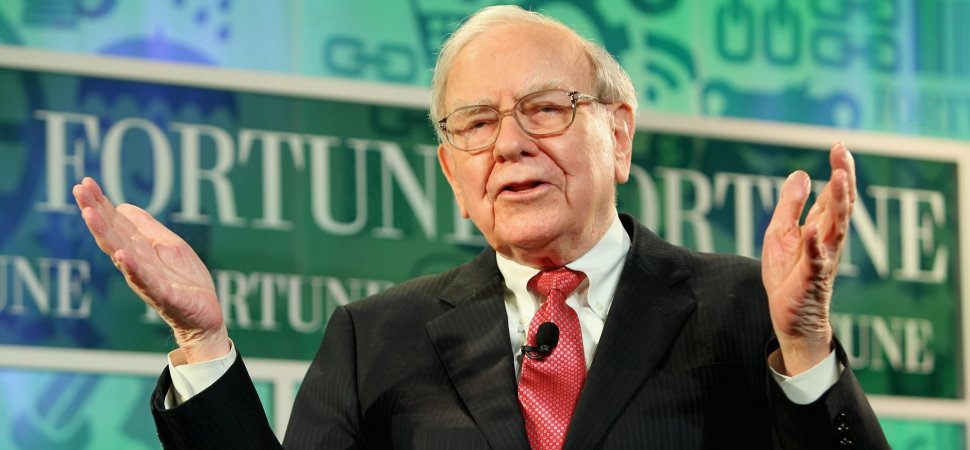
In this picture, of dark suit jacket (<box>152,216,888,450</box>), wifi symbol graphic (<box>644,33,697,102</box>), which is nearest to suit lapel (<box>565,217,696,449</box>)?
dark suit jacket (<box>152,216,888,450</box>)

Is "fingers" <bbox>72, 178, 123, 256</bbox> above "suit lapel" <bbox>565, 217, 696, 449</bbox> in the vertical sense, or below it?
above

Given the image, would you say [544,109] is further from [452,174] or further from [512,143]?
[452,174]

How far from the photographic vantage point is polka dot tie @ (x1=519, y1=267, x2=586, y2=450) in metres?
2.18

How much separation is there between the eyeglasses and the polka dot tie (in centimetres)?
27

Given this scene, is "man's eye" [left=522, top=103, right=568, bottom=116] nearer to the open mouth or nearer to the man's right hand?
the open mouth

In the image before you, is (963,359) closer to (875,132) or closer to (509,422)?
(875,132)

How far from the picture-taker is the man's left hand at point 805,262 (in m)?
1.85

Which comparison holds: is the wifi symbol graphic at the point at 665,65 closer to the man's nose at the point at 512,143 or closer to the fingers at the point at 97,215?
the man's nose at the point at 512,143

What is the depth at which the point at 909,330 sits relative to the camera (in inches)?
175

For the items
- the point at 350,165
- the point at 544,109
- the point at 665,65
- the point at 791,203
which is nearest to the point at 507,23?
the point at 544,109

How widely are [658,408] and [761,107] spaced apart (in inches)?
98.7

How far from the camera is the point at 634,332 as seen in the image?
223cm

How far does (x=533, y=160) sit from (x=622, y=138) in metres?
0.27

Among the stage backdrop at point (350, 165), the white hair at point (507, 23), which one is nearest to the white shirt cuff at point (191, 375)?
the white hair at point (507, 23)
